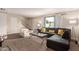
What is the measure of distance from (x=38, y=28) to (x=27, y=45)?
0.34 m

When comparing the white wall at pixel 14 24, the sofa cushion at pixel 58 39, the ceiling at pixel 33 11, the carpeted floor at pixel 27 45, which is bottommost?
the carpeted floor at pixel 27 45

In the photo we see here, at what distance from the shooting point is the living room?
1.65m

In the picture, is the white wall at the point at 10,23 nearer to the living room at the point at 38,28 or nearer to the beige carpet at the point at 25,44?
the living room at the point at 38,28

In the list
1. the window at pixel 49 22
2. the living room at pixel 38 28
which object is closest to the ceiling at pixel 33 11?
the living room at pixel 38 28

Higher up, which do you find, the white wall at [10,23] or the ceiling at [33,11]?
the ceiling at [33,11]

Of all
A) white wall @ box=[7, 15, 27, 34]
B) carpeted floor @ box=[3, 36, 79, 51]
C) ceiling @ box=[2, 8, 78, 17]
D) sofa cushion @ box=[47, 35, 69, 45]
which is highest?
ceiling @ box=[2, 8, 78, 17]

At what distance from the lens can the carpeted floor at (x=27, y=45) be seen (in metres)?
1.67

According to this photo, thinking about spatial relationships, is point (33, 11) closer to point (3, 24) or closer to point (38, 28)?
point (38, 28)

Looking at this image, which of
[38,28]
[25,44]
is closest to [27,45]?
[25,44]

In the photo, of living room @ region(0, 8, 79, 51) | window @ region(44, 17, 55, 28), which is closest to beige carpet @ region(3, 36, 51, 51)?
living room @ region(0, 8, 79, 51)

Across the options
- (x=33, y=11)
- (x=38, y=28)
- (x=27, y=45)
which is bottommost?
(x=27, y=45)

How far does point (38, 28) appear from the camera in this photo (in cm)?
173

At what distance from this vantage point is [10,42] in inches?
65.8

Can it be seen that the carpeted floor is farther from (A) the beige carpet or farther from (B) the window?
(B) the window
